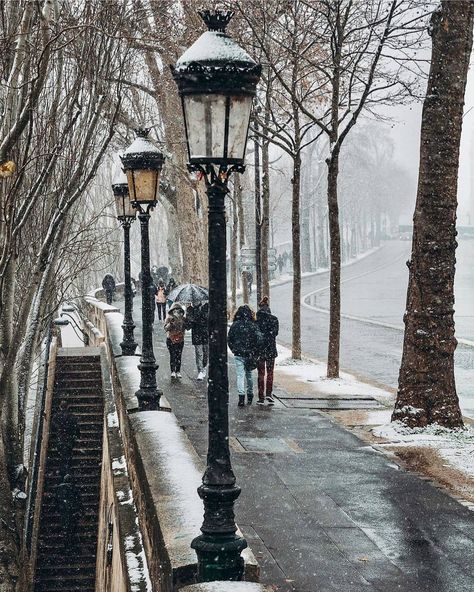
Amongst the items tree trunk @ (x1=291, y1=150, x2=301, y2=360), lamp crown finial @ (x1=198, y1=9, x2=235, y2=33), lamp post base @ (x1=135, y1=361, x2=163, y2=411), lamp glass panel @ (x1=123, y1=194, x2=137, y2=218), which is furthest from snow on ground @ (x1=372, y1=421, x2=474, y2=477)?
tree trunk @ (x1=291, y1=150, x2=301, y2=360)

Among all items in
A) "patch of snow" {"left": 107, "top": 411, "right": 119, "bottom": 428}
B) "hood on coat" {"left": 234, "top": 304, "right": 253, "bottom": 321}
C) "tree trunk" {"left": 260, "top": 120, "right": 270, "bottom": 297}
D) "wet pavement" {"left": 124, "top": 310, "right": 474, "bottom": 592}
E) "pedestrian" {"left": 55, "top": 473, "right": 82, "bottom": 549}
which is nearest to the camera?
"wet pavement" {"left": 124, "top": 310, "right": 474, "bottom": 592}

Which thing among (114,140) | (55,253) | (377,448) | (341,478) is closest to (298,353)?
(55,253)

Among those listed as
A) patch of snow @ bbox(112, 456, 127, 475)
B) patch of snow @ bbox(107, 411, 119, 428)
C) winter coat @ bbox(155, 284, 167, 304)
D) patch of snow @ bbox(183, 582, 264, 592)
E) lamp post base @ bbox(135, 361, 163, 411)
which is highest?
patch of snow @ bbox(183, 582, 264, 592)

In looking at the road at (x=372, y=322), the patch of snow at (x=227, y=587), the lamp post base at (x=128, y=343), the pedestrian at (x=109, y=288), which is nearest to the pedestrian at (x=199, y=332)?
the lamp post base at (x=128, y=343)

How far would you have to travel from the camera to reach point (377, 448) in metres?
13.1

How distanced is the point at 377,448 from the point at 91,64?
21.1 feet

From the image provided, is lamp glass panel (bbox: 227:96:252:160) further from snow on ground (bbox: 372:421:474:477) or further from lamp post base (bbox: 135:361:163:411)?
snow on ground (bbox: 372:421:474:477)

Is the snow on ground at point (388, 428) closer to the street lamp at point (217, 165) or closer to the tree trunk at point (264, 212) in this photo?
the tree trunk at point (264, 212)

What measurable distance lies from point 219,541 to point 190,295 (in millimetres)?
14856

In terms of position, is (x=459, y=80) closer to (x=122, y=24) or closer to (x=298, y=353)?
(x=122, y=24)

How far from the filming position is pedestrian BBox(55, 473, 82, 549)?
60.7ft

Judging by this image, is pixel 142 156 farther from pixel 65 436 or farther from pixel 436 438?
pixel 65 436

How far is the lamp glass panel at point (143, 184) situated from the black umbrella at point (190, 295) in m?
7.38

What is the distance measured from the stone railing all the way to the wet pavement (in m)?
1.01
